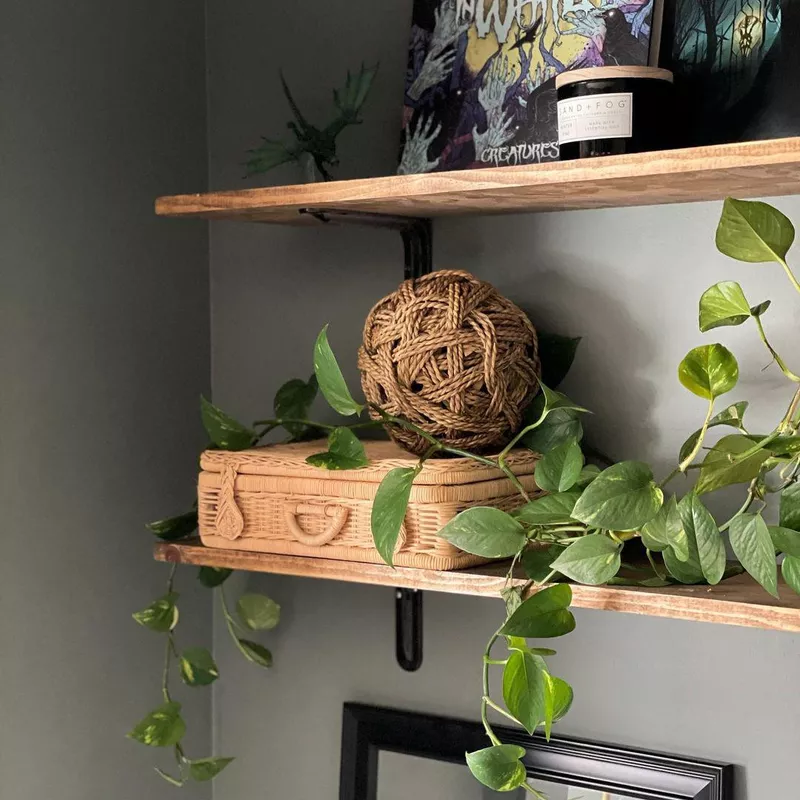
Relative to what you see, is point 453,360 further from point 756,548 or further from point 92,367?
point 92,367

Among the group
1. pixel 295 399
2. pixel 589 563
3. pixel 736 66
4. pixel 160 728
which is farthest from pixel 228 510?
pixel 736 66

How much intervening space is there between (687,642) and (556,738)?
17cm

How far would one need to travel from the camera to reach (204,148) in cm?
135

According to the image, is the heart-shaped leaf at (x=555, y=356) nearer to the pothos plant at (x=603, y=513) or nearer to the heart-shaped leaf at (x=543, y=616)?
the pothos plant at (x=603, y=513)

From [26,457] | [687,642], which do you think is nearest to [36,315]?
[26,457]

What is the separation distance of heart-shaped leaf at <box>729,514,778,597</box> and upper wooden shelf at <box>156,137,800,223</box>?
26 centimetres

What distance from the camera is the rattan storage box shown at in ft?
3.13

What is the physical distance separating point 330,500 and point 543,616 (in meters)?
0.25

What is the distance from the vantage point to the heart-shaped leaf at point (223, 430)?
1.11m

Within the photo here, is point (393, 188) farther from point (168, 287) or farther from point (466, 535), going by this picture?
point (168, 287)

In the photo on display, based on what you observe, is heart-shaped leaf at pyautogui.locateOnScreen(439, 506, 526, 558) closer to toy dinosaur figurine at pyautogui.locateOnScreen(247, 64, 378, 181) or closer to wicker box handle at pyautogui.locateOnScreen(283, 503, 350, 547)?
wicker box handle at pyautogui.locateOnScreen(283, 503, 350, 547)

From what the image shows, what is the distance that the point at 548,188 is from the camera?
905 millimetres

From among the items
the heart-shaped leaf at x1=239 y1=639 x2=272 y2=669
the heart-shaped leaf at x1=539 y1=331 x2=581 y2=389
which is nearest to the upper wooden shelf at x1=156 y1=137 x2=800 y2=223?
the heart-shaped leaf at x1=539 y1=331 x2=581 y2=389

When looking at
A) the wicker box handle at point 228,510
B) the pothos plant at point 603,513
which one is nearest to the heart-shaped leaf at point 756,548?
the pothos plant at point 603,513
